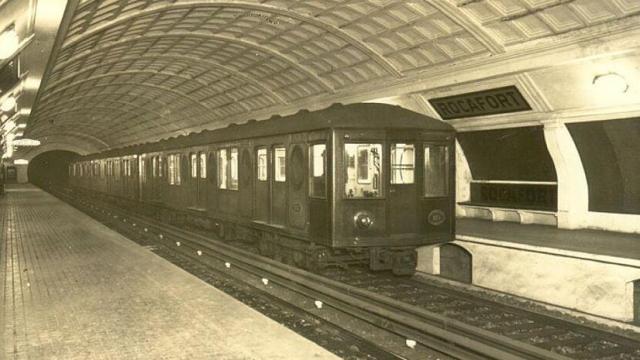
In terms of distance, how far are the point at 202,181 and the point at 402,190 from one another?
823 centimetres

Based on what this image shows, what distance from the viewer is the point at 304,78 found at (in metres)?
24.1

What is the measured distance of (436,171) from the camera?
1041cm

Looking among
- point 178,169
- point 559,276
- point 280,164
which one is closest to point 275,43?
point 178,169

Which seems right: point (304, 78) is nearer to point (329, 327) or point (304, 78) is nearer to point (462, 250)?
point (462, 250)

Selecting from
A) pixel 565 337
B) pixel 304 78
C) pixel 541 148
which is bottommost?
pixel 565 337

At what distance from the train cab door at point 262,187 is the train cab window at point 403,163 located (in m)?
3.08

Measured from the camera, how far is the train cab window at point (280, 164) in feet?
36.9

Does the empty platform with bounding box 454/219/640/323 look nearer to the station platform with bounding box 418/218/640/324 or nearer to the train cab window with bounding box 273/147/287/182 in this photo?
the station platform with bounding box 418/218/640/324

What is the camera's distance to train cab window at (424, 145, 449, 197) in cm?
1029

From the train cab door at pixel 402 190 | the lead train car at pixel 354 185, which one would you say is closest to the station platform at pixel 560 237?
the lead train car at pixel 354 185

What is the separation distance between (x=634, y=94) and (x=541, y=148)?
3.70m

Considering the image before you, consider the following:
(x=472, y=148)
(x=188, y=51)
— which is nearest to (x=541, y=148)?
(x=472, y=148)

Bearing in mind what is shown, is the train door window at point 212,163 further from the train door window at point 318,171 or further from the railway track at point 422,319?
the train door window at point 318,171

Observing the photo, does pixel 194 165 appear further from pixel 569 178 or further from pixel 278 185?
pixel 569 178
